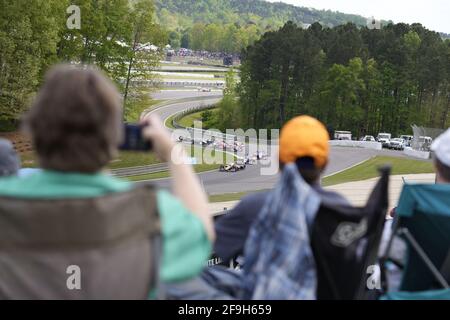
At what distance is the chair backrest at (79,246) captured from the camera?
2.03 metres

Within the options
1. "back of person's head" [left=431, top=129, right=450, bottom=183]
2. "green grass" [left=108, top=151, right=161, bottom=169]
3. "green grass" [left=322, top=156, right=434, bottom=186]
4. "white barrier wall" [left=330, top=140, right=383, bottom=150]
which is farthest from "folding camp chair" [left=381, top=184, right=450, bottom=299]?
"white barrier wall" [left=330, top=140, right=383, bottom=150]

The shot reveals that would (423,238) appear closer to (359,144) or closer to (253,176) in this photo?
(253,176)

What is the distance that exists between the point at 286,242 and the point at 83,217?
3.43ft

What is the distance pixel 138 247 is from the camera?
6.99ft

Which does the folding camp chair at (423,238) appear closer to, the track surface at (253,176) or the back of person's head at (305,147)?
the back of person's head at (305,147)

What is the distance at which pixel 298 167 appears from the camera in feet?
9.64

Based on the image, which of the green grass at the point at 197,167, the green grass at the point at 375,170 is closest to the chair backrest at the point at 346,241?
the green grass at the point at 375,170

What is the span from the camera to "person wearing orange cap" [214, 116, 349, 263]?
9.53ft

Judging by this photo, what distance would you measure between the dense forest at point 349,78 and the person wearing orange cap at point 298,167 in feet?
220

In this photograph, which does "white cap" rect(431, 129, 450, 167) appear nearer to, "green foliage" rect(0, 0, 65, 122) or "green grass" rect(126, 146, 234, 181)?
"green grass" rect(126, 146, 234, 181)

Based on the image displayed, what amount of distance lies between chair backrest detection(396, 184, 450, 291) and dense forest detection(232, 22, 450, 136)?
66.9m

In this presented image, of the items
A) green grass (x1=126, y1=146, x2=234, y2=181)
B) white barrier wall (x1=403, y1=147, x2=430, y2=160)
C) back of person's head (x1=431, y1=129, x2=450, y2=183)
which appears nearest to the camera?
back of person's head (x1=431, y1=129, x2=450, y2=183)

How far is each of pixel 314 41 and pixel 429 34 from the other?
50.4ft
